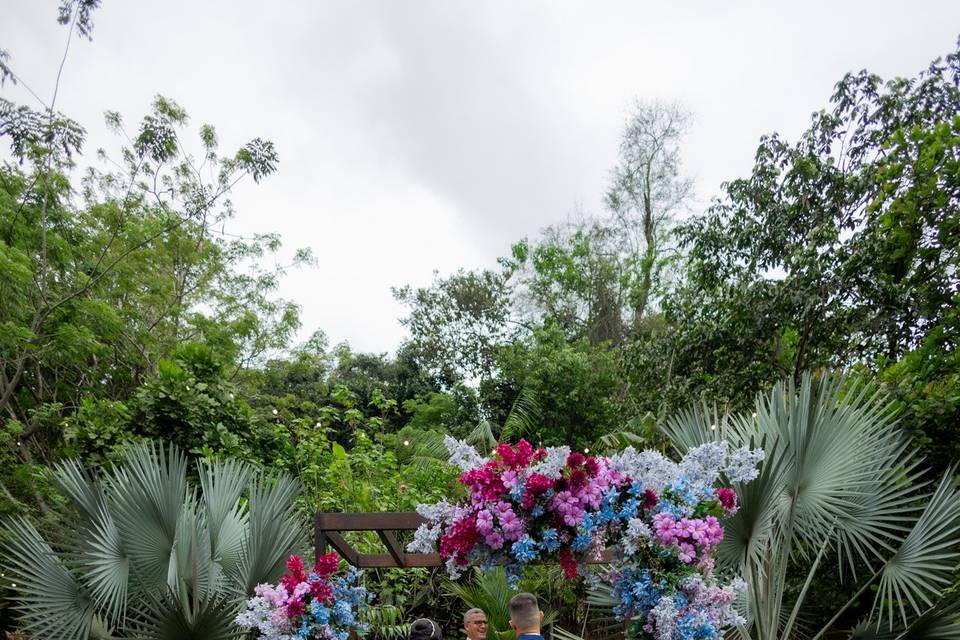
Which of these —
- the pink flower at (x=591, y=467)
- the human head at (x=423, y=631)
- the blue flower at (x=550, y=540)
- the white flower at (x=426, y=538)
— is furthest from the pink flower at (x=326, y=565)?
the pink flower at (x=591, y=467)

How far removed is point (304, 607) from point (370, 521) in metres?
0.71

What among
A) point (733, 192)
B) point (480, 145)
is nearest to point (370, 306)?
point (480, 145)

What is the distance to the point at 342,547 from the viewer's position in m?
5.77

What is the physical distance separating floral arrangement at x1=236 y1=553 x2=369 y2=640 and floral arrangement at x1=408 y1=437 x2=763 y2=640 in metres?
1.17

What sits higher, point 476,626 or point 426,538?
point 426,538

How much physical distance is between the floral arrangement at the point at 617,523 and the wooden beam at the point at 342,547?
1.89 m

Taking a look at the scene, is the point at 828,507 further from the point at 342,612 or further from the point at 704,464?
the point at 342,612

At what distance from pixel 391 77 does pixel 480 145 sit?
5.87 meters

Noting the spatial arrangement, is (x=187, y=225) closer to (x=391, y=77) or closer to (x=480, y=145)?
(x=391, y=77)

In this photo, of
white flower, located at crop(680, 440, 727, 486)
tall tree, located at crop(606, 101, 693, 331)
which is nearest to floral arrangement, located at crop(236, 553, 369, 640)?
white flower, located at crop(680, 440, 727, 486)

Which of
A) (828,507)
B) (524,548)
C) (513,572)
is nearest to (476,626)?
(513,572)

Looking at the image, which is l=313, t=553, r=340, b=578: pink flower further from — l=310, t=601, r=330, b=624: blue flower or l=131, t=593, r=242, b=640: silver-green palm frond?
l=131, t=593, r=242, b=640: silver-green palm frond

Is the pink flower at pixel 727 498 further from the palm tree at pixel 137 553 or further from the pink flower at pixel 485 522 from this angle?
the palm tree at pixel 137 553

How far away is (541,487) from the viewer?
364 cm
